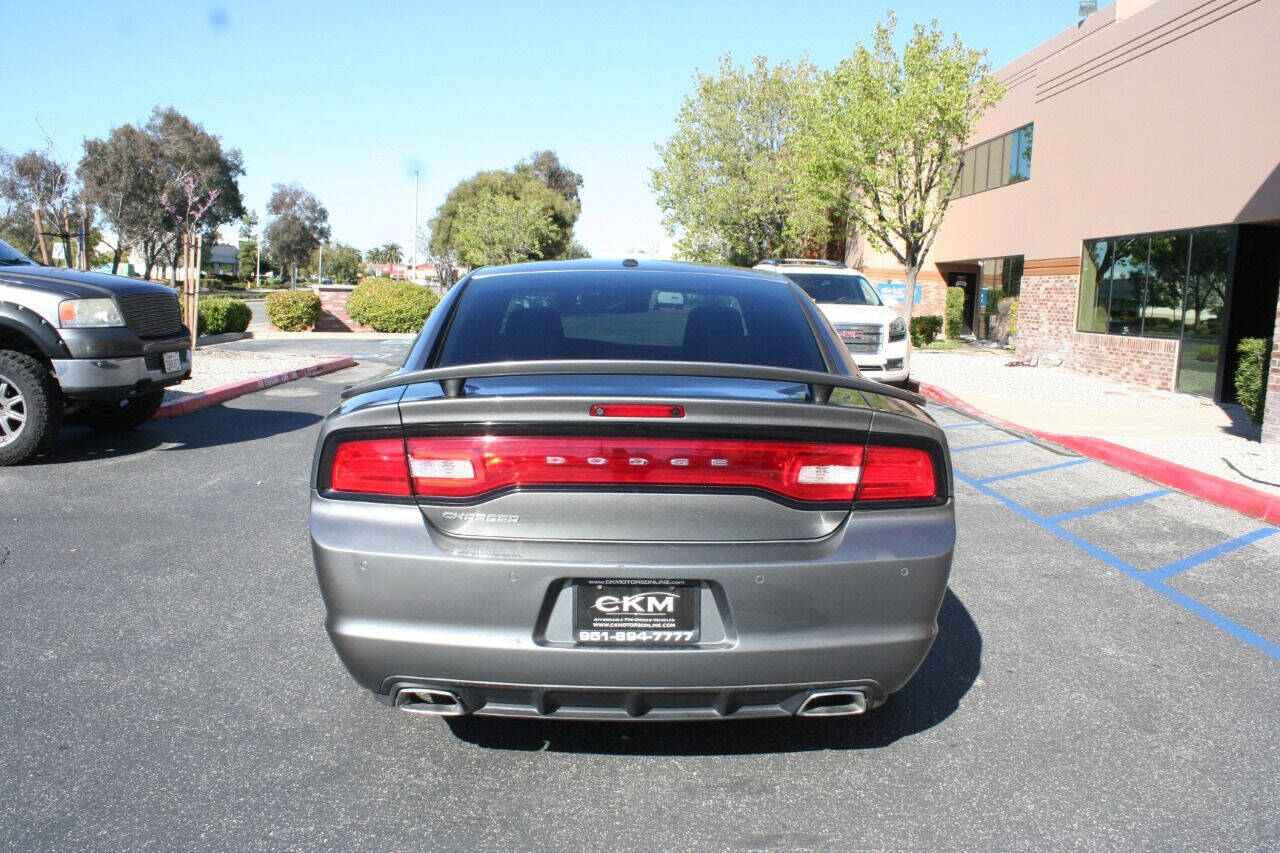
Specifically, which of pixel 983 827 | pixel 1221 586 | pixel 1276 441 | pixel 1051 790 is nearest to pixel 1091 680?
A: pixel 1051 790

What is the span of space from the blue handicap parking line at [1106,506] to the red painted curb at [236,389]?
841cm

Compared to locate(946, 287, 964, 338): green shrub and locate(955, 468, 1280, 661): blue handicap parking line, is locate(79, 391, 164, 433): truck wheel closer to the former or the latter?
locate(955, 468, 1280, 661): blue handicap parking line

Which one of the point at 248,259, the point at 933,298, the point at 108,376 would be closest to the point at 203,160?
the point at 933,298

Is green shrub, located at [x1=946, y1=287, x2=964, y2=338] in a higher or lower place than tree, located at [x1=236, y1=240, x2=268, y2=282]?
lower

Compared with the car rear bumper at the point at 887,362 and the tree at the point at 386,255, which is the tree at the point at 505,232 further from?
the tree at the point at 386,255

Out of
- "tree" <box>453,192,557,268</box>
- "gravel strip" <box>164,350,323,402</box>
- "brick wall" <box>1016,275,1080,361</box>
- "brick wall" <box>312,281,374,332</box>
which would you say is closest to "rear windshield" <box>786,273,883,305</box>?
"brick wall" <box>1016,275,1080,361</box>

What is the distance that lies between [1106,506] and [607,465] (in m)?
6.02

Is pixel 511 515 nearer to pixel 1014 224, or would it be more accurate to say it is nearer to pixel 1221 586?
pixel 1221 586

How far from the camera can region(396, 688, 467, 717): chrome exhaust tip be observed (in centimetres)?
293

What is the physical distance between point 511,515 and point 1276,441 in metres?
10.4

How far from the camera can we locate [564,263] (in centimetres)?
454

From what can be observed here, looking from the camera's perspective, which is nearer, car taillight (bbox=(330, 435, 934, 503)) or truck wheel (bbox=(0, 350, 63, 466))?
car taillight (bbox=(330, 435, 934, 503))

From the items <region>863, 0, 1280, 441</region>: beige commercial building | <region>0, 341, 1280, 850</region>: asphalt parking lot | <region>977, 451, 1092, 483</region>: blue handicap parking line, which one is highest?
<region>863, 0, 1280, 441</region>: beige commercial building

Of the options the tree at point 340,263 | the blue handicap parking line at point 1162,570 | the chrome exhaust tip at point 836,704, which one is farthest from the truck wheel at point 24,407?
the tree at point 340,263
